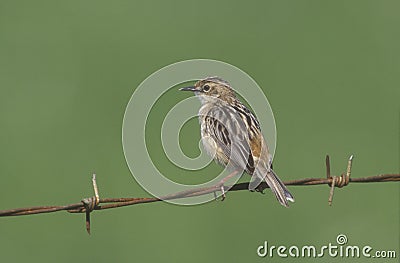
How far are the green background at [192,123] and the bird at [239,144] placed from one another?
2485mm

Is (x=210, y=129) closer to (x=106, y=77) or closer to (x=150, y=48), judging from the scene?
(x=106, y=77)

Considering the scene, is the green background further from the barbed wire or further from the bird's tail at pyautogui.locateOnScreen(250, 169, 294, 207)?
the barbed wire

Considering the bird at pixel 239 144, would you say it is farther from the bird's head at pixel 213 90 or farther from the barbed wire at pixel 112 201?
the barbed wire at pixel 112 201

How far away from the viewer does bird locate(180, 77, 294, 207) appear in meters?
8.02

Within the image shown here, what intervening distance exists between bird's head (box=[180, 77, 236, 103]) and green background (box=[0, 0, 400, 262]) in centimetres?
219

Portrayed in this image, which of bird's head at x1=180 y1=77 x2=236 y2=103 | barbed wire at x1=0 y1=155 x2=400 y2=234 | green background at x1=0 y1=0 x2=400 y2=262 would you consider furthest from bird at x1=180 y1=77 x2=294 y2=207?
green background at x1=0 y1=0 x2=400 y2=262

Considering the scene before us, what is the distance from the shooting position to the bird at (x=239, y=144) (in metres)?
8.02

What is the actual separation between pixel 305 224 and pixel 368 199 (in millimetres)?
1200

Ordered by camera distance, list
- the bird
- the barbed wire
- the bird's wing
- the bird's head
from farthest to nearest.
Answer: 1. the bird's head
2. the bird's wing
3. the bird
4. the barbed wire

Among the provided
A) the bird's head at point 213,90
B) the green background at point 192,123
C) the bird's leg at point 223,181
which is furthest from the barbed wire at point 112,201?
the green background at point 192,123

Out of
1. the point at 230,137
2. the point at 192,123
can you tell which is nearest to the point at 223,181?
the point at 230,137

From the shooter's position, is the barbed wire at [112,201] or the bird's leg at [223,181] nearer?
the barbed wire at [112,201]

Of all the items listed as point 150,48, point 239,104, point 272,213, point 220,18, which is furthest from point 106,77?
point 239,104

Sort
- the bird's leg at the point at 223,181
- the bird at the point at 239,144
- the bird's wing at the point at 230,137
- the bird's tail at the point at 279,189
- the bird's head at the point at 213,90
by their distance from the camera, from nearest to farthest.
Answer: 1. the bird's leg at the point at 223,181
2. the bird's tail at the point at 279,189
3. the bird at the point at 239,144
4. the bird's wing at the point at 230,137
5. the bird's head at the point at 213,90
